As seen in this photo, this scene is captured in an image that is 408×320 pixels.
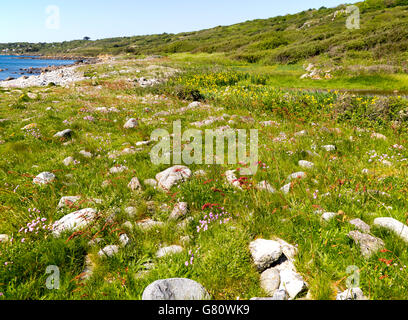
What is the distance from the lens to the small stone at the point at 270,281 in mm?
2403

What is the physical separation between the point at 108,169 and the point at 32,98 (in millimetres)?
14858

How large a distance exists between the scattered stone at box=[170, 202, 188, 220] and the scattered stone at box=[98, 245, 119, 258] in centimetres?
95

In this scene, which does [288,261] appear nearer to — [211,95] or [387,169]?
Answer: [387,169]

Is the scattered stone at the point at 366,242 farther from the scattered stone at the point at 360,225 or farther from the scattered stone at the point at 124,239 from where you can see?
the scattered stone at the point at 124,239

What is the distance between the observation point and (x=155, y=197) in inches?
164

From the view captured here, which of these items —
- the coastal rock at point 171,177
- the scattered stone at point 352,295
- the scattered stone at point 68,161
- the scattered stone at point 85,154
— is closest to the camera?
the scattered stone at point 352,295

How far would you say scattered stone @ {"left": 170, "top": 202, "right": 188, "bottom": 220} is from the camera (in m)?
3.56

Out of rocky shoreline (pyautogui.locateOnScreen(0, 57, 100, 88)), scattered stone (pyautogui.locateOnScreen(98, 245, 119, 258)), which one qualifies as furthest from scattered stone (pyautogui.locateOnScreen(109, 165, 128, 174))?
rocky shoreline (pyautogui.locateOnScreen(0, 57, 100, 88))

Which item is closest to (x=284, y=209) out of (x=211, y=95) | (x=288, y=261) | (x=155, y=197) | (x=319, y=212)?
(x=319, y=212)

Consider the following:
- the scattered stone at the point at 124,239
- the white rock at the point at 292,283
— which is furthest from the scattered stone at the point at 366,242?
the scattered stone at the point at 124,239

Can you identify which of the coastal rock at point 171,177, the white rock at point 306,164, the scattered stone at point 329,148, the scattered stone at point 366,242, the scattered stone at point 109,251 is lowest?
the scattered stone at point 109,251

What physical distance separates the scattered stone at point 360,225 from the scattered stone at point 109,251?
3.23m

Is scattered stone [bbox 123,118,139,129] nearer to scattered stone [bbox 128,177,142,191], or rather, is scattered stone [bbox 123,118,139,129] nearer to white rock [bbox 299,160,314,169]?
scattered stone [bbox 128,177,142,191]
